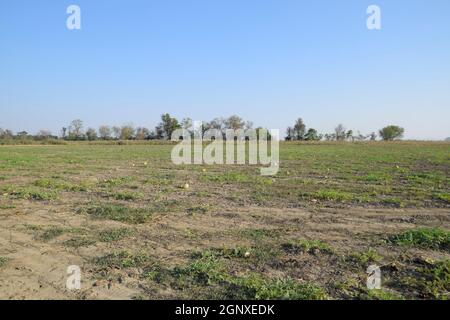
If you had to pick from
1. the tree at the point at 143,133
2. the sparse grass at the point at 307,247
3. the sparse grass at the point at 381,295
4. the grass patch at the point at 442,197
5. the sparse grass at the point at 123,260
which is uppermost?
the tree at the point at 143,133

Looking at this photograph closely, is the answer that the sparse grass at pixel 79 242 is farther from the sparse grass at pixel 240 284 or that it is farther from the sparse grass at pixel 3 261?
the sparse grass at pixel 240 284

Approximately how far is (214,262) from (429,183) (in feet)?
36.7

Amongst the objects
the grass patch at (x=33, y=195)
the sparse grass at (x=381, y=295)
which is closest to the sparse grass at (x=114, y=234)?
the sparse grass at (x=381, y=295)

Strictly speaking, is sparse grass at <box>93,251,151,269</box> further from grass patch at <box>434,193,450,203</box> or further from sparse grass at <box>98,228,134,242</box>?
grass patch at <box>434,193,450,203</box>

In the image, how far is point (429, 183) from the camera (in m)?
12.9

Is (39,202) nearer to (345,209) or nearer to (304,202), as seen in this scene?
(304,202)

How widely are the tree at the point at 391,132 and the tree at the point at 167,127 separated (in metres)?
81.8

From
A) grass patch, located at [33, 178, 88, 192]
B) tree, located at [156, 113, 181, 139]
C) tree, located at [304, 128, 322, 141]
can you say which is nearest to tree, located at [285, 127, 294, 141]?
tree, located at [304, 128, 322, 141]

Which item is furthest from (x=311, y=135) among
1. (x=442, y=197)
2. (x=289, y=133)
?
(x=442, y=197)

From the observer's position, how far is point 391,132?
448 ft

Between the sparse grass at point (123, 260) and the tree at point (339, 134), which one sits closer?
the sparse grass at point (123, 260)

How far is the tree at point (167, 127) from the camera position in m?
112

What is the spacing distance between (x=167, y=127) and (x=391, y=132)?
285ft
